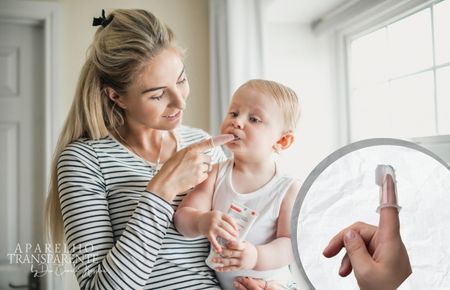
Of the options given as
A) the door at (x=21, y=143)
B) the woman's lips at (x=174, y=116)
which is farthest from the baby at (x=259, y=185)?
the door at (x=21, y=143)

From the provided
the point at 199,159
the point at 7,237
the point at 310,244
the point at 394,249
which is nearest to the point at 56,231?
the point at 199,159

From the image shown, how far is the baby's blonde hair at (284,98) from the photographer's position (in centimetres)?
79

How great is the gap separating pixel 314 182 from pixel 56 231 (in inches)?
27.6

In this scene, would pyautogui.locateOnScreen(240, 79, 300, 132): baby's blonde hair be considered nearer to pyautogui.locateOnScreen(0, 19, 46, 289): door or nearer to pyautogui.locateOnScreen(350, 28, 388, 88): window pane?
pyautogui.locateOnScreen(350, 28, 388, 88): window pane

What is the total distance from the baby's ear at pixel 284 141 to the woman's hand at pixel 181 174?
12 cm

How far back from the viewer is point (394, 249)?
0.50m

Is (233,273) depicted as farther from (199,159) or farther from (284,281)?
(199,159)

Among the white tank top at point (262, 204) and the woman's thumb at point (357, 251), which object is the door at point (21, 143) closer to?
the white tank top at point (262, 204)

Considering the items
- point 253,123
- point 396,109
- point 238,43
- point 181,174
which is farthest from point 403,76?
point 181,174

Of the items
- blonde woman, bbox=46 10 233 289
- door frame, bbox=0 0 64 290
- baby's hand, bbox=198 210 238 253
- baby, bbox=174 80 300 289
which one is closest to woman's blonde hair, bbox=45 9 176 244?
blonde woman, bbox=46 10 233 289

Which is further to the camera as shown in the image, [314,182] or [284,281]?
[284,281]

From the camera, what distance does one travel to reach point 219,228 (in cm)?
68

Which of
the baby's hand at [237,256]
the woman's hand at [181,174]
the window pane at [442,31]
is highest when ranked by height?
the window pane at [442,31]

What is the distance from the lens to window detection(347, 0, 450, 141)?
1.09 m
